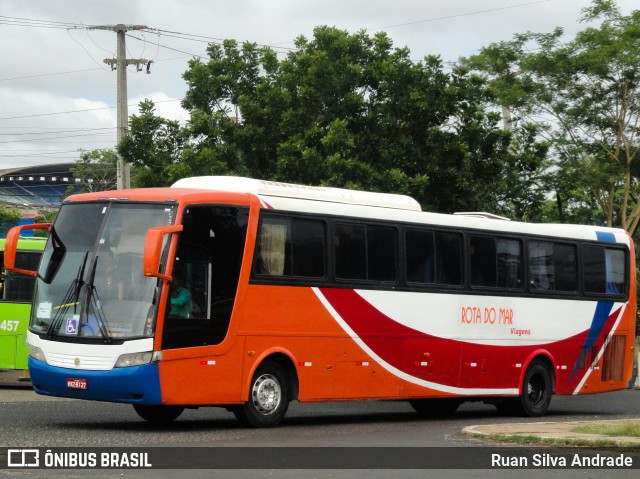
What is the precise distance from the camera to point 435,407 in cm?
2334

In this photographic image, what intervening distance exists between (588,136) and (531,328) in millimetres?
16428

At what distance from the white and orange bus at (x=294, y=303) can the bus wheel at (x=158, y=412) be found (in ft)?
0.12

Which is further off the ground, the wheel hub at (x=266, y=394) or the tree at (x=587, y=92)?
the tree at (x=587, y=92)

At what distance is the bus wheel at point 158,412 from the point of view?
18203mm

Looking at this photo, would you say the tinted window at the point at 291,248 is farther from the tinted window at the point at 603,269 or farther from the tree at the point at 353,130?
the tree at the point at 353,130

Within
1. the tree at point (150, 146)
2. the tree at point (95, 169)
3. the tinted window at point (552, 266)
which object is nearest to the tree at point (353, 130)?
the tree at point (150, 146)

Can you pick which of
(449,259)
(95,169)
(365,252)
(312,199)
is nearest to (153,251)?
(312,199)

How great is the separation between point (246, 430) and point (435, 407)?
23.0 feet

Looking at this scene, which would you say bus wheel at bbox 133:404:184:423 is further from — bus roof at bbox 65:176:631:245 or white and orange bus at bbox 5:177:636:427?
bus roof at bbox 65:176:631:245

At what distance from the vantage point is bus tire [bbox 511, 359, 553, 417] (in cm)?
2270

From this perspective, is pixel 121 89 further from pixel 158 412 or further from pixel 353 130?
pixel 158 412

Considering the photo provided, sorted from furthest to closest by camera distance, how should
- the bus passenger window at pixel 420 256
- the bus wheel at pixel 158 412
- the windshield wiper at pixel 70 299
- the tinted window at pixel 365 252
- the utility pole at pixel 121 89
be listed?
the utility pole at pixel 121 89 < the bus passenger window at pixel 420 256 < the tinted window at pixel 365 252 < the bus wheel at pixel 158 412 < the windshield wiper at pixel 70 299

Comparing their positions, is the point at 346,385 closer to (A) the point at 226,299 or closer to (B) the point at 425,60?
(A) the point at 226,299
